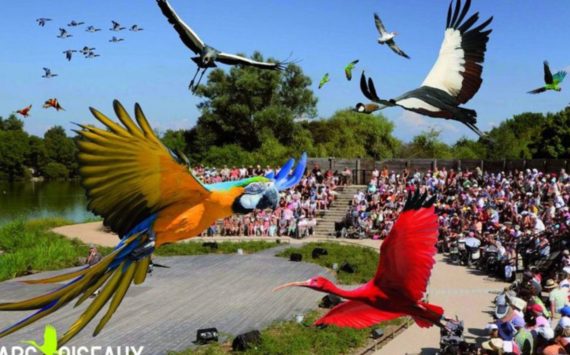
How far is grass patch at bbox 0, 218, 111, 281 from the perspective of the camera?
19036 millimetres

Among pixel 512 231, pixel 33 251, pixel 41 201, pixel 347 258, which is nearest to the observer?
pixel 512 231

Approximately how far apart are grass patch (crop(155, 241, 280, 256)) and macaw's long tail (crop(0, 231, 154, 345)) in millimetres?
19154

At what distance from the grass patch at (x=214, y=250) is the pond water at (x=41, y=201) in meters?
9.86

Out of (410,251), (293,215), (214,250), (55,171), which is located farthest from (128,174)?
(55,171)

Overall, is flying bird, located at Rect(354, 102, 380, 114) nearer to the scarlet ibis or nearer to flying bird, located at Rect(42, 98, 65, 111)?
the scarlet ibis

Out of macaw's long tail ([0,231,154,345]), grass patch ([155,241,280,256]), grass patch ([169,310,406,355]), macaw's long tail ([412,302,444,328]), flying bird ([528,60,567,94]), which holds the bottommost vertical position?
grass patch ([169,310,406,355])

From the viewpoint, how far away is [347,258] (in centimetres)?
2036

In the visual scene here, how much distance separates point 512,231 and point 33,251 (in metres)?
16.6

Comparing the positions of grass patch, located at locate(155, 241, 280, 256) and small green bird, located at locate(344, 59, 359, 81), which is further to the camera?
grass patch, located at locate(155, 241, 280, 256)

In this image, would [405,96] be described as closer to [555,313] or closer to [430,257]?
[430,257]

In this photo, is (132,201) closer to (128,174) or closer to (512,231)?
(128,174)

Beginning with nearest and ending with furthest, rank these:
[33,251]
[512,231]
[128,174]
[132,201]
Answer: [128,174] < [132,201] < [512,231] < [33,251]

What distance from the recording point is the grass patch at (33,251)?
749 inches

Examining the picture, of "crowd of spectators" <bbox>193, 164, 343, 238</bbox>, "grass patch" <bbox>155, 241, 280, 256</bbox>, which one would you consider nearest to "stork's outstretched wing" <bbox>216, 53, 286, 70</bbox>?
"grass patch" <bbox>155, 241, 280, 256</bbox>
